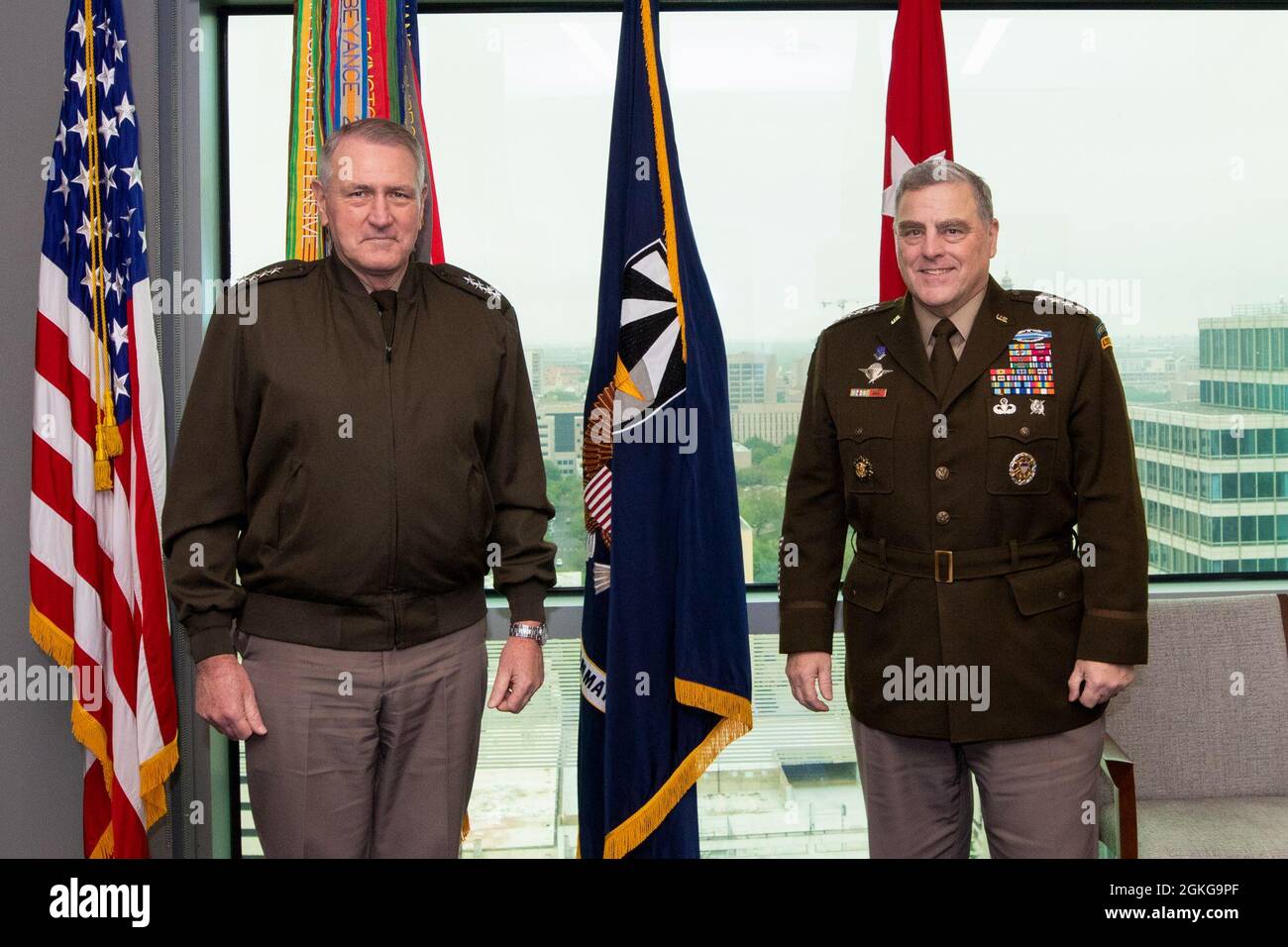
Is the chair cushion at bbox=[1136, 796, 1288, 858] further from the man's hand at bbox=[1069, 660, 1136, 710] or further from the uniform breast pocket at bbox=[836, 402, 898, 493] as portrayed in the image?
the uniform breast pocket at bbox=[836, 402, 898, 493]

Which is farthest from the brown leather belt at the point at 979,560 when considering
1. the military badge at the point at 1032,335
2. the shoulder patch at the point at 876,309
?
the shoulder patch at the point at 876,309

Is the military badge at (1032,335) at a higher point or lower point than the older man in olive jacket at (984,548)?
higher

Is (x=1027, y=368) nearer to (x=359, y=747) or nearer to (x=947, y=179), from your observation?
(x=947, y=179)

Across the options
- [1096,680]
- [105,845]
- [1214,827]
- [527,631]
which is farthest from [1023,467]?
[105,845]

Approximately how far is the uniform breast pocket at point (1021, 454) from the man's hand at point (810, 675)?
0.44 metres

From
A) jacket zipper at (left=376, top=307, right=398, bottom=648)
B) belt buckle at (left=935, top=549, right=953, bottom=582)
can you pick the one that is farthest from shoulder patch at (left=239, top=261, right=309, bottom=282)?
belt buckle at (left=935, top=549, right=953, bottom=582)

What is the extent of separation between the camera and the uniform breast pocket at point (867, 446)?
194cm

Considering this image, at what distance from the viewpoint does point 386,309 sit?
1.89 metres

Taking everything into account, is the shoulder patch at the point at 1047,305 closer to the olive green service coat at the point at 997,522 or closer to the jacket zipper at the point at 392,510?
the olive green service coat at the point at 997,522
